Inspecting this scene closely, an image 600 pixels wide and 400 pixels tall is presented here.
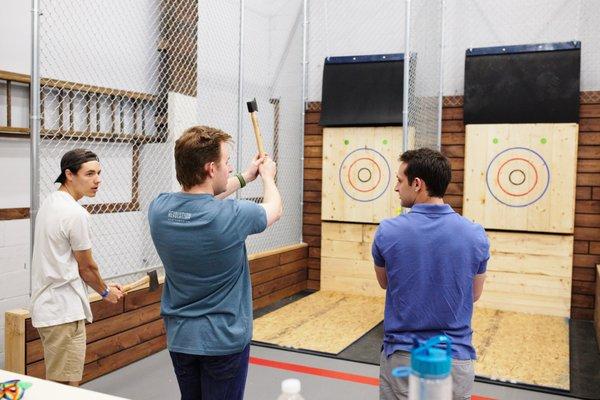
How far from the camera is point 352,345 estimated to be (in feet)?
13.1

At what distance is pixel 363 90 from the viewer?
5648 mm

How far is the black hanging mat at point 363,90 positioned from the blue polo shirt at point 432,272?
3.82 m

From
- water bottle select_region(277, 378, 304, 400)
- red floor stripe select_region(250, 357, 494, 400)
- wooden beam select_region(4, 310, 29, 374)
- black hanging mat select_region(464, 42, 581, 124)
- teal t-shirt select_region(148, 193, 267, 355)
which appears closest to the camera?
water bottle select_region(277, 378, 304, 400)

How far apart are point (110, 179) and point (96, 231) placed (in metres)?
0.40

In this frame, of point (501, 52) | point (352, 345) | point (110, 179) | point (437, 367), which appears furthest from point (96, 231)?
point (501, 52)

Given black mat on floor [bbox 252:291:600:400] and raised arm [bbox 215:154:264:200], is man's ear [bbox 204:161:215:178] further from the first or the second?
black mat on floor [bbox 252:291:600:400]

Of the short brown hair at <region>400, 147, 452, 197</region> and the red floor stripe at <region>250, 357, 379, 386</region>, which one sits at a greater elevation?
the short brown hair at <region>400, 147, 452, 197</region>

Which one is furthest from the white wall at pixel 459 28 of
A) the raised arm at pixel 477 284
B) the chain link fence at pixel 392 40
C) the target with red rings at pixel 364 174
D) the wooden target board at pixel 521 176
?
the raised arm at pixel 477 284

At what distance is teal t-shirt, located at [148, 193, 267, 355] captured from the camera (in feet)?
5.16

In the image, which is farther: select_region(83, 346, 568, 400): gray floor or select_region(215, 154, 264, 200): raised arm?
select_region(83, 346, 568, 400): gray floor

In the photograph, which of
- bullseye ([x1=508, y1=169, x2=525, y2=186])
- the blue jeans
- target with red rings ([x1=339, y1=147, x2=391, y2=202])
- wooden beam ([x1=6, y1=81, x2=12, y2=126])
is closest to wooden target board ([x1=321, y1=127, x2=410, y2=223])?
target with red rings ([x1=339, y1=147, x2=391, y2=202])

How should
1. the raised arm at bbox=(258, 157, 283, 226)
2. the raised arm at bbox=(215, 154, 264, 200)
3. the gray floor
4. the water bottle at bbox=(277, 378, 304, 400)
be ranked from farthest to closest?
the gray floor
the raised arm at bbox=(215, 154, 264, 200)
the raised arm at bbox=(258, 157, 283, 226)
the water bottle at bbox=(277, 378, 304, 400)

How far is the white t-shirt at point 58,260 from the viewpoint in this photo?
2330 millimetres

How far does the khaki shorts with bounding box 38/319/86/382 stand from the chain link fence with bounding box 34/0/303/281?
1166 mm
